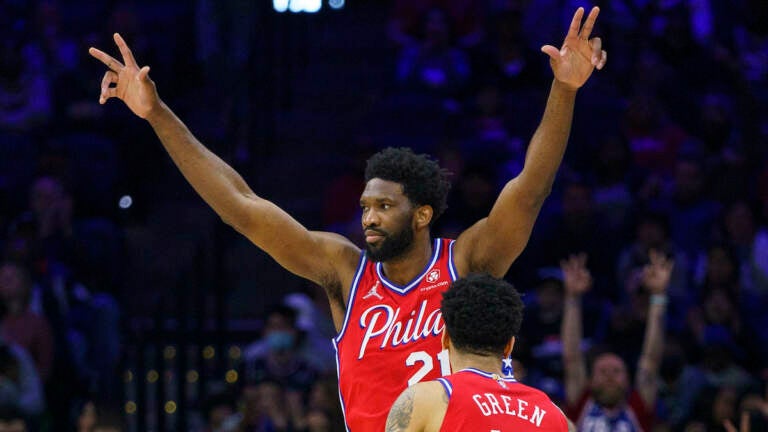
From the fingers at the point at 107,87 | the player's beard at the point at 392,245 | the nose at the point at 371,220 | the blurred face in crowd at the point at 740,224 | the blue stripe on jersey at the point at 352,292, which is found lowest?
the blue stripe on jersey at the point at 352,292

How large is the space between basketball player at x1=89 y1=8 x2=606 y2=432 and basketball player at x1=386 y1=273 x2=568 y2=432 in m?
0.60

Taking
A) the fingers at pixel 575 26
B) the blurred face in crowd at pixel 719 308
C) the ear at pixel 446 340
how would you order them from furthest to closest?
the blurred face in crowd at pixel 719 308 < the fingers at pixel 575 26 < the ear at pixel 446 340

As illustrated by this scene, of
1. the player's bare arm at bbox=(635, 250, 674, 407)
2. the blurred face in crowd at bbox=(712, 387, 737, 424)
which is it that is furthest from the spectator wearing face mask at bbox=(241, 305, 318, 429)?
the blurred face in crowd at bbox=(712, 387, 737, 424)

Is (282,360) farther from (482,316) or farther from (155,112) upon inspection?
(482,316)

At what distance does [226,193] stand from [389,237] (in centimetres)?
71

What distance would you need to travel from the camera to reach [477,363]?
4887 millimetres

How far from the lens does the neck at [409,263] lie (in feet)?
18.9

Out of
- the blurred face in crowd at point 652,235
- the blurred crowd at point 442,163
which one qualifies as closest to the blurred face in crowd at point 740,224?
the blurred crowd at point 442,163

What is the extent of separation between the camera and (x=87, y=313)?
1047 centimetres

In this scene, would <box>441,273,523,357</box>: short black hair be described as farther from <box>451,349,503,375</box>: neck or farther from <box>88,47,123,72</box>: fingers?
<box>88,47,123,72</box>: fingers

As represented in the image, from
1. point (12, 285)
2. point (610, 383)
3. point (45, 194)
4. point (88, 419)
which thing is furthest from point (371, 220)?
point (45, 194)

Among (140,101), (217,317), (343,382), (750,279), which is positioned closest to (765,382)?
(750,279)

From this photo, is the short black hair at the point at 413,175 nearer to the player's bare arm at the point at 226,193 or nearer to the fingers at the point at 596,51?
the player's bare arm at the point at 226,193

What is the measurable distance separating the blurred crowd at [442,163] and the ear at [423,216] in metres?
3.41
